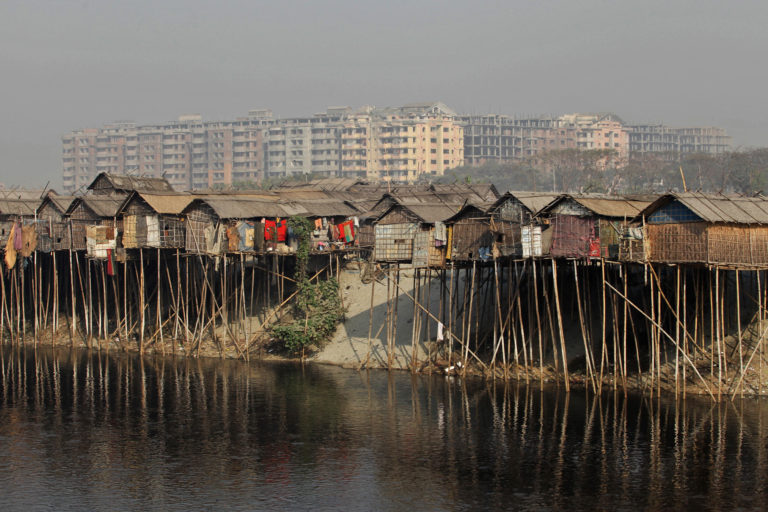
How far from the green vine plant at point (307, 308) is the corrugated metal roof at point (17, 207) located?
16464 mm

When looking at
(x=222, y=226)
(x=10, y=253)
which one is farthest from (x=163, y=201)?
(x=10, y=253)

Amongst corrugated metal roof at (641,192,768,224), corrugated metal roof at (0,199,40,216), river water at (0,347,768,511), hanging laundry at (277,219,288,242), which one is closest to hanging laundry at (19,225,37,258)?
corrugated metal roof at (0,199,40,216)

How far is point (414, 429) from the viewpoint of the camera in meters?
29.6

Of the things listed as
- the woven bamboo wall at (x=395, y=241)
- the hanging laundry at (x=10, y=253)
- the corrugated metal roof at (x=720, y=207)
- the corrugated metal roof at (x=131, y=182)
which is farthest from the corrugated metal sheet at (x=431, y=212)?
the hanging laundry at (x=10, y=253)

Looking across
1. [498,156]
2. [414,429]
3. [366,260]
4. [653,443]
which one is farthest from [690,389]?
[498,156]

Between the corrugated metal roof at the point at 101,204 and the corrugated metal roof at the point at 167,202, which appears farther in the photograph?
the corrugated metal roof at the point at 101,204

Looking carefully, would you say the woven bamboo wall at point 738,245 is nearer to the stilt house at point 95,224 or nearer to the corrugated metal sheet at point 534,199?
the corrugated metal sheet at point 534,199

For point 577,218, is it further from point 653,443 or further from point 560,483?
point 560,483

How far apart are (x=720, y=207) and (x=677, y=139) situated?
6379 inches

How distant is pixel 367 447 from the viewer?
27797 mm

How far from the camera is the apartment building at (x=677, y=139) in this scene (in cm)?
17788

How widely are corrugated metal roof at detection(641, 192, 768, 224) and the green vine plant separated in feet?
52.4

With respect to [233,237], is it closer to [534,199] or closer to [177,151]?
[534,199]

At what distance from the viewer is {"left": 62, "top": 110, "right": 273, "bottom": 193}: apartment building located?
16788 centimetres
